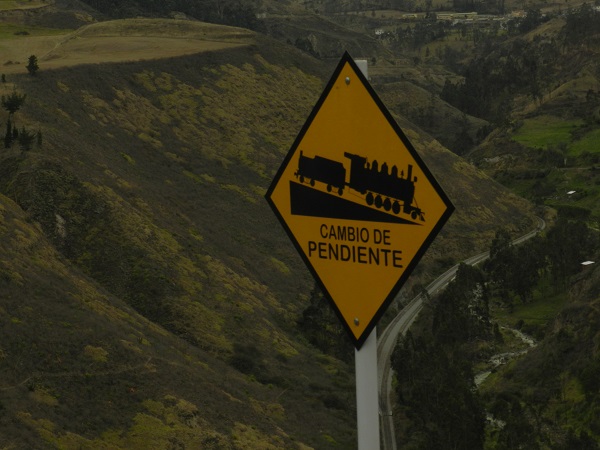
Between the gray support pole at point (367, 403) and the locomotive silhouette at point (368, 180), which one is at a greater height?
the locomotive silhouette at point (368, 180)

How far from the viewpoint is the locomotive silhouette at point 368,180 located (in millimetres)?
5051

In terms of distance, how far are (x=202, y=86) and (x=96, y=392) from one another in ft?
196

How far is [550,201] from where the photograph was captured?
354 feet

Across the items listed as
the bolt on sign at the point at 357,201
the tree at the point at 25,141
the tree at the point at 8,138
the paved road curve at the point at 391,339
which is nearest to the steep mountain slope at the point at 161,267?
the tree at the point at 25,141

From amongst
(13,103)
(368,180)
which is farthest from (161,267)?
(368,180)

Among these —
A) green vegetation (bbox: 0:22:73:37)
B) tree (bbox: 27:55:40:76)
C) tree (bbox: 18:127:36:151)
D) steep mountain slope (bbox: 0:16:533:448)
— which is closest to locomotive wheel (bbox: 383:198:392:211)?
steep mountain slope (bbox: 0:16:533:448)

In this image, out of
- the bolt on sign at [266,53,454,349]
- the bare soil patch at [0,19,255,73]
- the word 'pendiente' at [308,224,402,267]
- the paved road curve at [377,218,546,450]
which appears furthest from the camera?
the bare soil patch at [0,19,255,73]

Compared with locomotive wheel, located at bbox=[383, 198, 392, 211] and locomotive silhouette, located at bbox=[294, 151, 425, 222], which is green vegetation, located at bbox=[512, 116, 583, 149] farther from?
locomotive wheel, located at bbox=[383, 198, 392, 211]

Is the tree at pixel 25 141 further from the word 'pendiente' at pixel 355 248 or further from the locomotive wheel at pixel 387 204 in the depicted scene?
the locomotive wheel at pixel 387 204

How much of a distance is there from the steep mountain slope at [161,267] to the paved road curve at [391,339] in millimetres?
2381

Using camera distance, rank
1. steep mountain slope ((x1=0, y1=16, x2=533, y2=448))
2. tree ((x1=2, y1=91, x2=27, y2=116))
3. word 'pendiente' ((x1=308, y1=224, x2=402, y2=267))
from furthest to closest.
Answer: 1. tree ((x1=2, y1=91, x2=27, y2=116))
2. steep mountain slope ((x1=0, y1=16, x2=533, y2=448))
3. word 'pendiente' ((x1=308, y1=224, x2=402, y2=267))

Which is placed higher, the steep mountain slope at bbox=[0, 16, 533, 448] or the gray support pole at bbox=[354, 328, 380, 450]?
the gray support pole at bbox=[354, 328, 380, 450]

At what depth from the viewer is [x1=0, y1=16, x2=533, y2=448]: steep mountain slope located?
3484 cm

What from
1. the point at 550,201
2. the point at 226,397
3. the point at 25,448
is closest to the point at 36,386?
the point at 25,448
